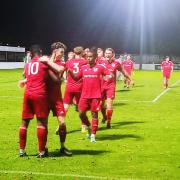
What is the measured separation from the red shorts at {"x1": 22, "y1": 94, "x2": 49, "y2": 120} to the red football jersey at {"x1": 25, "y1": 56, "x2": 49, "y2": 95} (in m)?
0.12

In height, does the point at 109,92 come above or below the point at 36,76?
below

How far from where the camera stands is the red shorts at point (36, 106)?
9.79 m

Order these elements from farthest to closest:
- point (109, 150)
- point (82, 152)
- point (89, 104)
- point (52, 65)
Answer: point (89, 104)
point (109, 150)
point (82, 152)
point (52, 65)

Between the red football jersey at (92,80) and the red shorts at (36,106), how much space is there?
7.60 ft

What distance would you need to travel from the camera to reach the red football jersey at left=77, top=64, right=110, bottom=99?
39.7ft

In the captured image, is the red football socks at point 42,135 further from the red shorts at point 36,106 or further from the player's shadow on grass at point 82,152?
the player's shadow on grass at point 82,152

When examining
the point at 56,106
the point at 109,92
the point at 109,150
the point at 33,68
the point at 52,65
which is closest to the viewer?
the point at 52,65

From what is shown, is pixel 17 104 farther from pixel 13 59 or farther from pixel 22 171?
pixel 13 59

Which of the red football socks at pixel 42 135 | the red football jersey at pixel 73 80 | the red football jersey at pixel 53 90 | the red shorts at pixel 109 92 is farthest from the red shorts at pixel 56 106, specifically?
the red shorts at pixel 109 92

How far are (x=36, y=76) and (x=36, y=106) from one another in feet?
1.96

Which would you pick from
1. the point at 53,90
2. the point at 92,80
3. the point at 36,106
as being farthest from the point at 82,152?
the point at 92,80

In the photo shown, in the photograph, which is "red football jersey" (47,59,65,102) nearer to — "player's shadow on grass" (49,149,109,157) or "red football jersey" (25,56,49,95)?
"red football jersey" (25,56,49,95)

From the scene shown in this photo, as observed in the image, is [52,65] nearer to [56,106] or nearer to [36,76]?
[36,76]

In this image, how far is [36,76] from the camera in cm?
977
